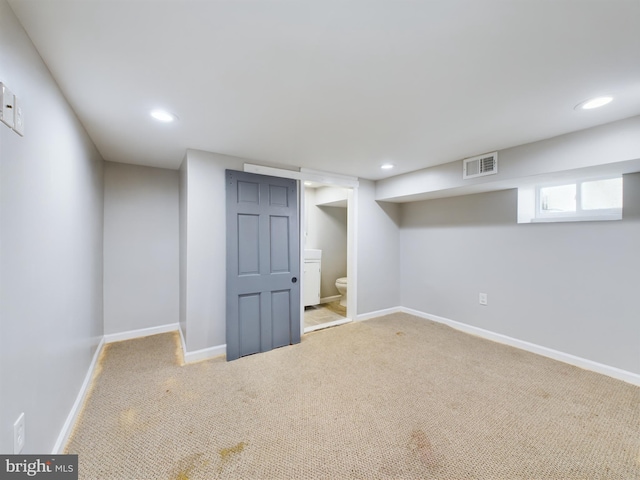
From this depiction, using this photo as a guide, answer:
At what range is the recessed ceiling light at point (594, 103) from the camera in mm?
1707

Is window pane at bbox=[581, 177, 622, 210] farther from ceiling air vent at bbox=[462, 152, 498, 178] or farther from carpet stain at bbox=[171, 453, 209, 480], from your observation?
carpet stain at bbox=[171, 453, 209, 480]

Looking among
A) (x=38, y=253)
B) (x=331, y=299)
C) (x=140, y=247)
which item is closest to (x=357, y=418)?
(x=38, y=253)

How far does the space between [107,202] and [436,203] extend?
4.29 metres

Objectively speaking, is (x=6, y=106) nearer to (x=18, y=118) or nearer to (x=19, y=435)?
(x=18, y=118)

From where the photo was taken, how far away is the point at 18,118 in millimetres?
1091

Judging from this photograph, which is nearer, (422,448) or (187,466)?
(187,466)

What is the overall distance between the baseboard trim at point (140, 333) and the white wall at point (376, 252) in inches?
103

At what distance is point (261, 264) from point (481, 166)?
2567 millimetres

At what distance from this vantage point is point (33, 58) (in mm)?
1237

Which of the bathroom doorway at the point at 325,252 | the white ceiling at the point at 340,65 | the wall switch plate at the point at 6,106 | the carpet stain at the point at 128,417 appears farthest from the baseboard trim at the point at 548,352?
the wall switch plate at the point at 6,106

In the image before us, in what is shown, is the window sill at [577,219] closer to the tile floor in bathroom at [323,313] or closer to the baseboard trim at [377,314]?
the baseboard trim at [377,314]

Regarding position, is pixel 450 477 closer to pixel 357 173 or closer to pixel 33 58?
pixel 33 58

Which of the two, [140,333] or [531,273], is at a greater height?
[531,273]

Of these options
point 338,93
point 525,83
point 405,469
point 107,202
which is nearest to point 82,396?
point 107,202
